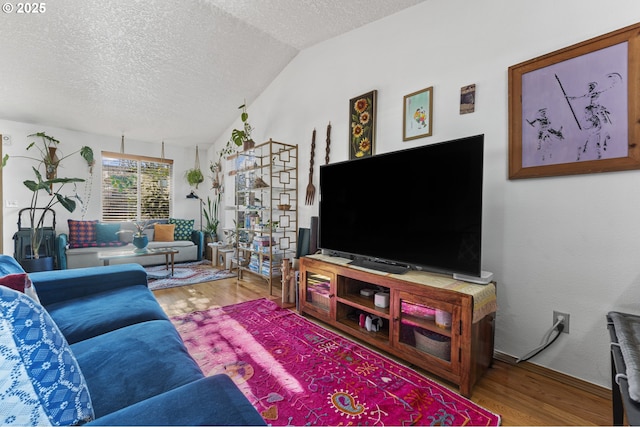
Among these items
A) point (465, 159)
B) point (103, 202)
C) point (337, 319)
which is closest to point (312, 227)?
point (337, 319)

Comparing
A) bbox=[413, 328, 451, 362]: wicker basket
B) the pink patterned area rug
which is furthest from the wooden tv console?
the pink patterned area rug

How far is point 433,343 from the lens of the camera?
1.58m

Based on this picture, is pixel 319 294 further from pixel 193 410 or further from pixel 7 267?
pixel 7 267

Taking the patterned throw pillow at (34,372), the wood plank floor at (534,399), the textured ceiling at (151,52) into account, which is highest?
the textured ceiling at (151,52)

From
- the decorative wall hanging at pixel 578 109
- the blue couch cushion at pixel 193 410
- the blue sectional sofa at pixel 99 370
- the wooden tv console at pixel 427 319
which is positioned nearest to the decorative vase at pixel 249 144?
the wooden tv console at pixel 427 319

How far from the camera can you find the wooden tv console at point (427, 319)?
1425mm

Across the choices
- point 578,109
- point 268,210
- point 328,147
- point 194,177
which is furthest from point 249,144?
point 578,109

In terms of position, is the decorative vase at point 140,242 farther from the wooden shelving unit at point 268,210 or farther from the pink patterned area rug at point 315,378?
the pink patterned area rug at point 315,378

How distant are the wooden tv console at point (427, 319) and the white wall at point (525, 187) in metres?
0.30

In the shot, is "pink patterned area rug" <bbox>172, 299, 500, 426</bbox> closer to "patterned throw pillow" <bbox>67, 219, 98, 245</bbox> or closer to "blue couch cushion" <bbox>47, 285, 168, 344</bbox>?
"blue couch cushion" <bbox>47, 285, 168, 344</bbox>

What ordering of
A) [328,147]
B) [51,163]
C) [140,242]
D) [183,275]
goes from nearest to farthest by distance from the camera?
[328,147] → [140,242] → [183,275] → [51,163]

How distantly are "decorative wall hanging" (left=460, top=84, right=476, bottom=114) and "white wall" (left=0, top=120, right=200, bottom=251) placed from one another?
5288 millimetres

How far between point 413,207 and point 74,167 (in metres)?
5.54

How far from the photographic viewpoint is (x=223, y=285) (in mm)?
3439
